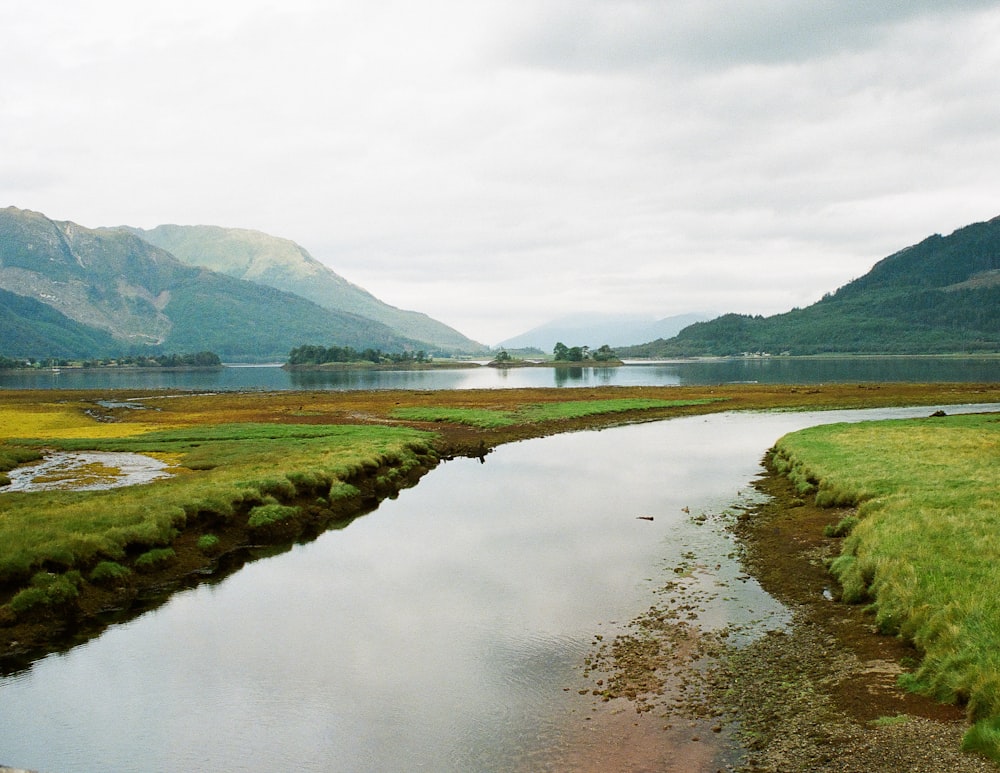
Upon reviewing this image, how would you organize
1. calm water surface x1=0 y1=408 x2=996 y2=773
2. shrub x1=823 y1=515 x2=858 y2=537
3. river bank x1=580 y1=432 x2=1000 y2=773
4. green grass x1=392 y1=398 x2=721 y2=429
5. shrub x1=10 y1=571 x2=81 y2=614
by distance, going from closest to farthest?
river bank x1=580 y1=432 x2=1000 y2=773 → calm water surface x1=0 y1=408 x2=996 y2=773 → shrub x1=10 y1=571 x2=81 y2=614 → shrub x1=823 y1=515 x2=858 y2=537 → green grass x1=392 y1=398 x2=721 y2=429

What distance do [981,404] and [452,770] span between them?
102641 mm

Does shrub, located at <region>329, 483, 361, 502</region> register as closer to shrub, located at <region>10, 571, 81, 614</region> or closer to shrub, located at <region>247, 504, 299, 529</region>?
shrub, located at <region>247, 504, 299, 529</region>

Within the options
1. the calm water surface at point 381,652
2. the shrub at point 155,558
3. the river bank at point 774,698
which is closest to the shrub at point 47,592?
the calm water surface at point 381,652

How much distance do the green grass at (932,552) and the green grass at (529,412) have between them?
42753 mm


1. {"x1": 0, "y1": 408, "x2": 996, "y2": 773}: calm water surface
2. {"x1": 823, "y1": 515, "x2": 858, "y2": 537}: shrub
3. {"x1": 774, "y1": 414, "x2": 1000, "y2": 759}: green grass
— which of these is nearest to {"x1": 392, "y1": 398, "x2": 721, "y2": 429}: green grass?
{"x1": 774, "y1": 414, "x2": 1000, "y2": 759}: green grass

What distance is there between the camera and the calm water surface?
49.2 ft

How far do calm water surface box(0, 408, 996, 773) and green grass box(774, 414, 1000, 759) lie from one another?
3.50 m

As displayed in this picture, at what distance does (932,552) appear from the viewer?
21234 millimetres

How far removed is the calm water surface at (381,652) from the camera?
1501 cm

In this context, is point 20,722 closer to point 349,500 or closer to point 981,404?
point 349,500

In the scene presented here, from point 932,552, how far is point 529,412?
72649 millimetres

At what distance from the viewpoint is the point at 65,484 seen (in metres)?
40.7

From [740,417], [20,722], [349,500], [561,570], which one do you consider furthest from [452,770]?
[740,417]

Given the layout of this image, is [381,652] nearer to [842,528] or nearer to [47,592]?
[47,592]
